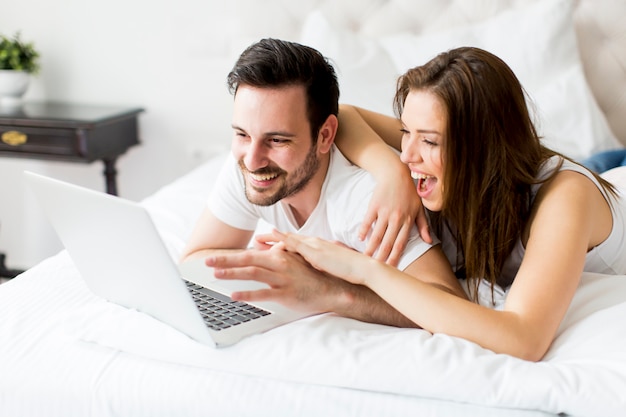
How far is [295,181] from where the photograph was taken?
4.78 ft

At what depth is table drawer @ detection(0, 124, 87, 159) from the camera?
2.61m

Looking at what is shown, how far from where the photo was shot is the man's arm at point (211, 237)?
158 centimetres

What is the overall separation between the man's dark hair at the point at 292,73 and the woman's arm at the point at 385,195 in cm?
9

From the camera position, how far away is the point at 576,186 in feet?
4.16

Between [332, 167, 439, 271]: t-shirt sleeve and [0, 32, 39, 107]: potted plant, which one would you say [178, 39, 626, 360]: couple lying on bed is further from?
[0, 32, 39, 107]: potted plant

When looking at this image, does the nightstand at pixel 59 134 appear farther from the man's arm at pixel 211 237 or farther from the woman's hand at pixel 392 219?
the woman's hand at pixel 392 219

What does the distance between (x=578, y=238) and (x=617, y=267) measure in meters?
0.29

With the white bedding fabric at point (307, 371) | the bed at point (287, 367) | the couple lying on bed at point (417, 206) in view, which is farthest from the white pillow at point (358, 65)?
the white bedding fabric at point (307, 371)

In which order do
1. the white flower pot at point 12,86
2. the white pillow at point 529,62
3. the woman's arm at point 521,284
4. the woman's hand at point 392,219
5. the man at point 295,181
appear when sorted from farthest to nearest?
the white flower pot at point 12,86 < the white pillow at point 529,62 < the woman's hand at point 392,219 < the man at point 295,181 < the woman's arm at point 521,284

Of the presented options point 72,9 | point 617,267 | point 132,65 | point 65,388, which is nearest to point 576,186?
point 617,267

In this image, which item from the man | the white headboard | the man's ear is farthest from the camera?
the white headboard

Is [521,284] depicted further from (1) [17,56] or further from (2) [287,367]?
(1) [17,56]

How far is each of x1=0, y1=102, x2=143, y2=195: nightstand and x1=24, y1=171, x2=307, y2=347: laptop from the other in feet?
4.53

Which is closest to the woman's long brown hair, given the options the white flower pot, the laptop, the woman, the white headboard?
the woman
